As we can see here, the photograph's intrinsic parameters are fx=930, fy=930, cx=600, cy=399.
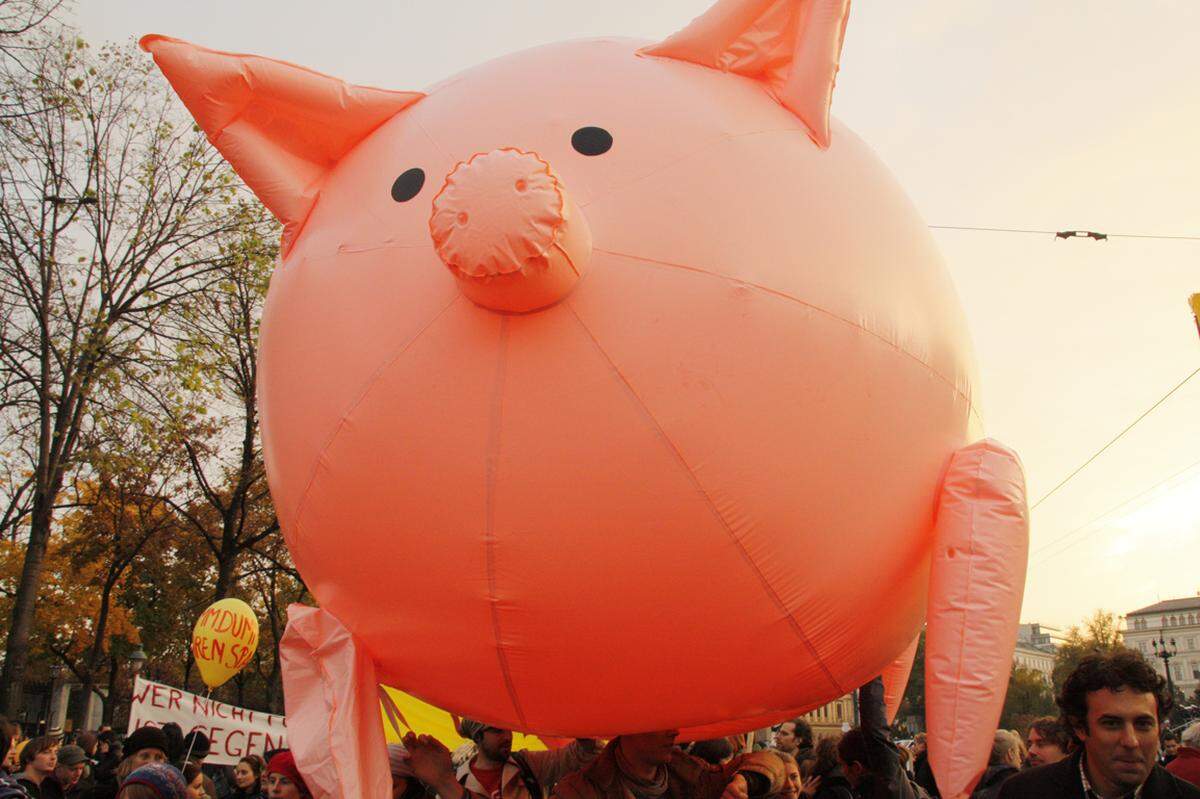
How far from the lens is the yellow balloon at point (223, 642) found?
12.0 metres

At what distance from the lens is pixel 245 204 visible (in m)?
18.5

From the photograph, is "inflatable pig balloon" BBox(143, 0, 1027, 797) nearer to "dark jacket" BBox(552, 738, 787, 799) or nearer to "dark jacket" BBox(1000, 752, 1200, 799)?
"dark jacket" BBox(1000, 752, 1200, 799)

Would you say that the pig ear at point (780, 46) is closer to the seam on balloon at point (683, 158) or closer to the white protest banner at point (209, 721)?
the seam on balloon at point (683, 158)

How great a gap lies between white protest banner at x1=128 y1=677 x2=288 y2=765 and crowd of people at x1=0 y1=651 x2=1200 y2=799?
3761 millimetres

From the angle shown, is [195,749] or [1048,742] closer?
[1048,742]

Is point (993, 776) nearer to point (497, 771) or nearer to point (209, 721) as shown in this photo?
point (497, 771)

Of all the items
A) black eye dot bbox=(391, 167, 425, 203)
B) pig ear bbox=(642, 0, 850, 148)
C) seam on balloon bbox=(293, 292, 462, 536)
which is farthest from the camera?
pig ear bbox=(642, 0, 850, 148)

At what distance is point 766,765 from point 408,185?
3.41 m

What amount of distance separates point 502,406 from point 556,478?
318mm

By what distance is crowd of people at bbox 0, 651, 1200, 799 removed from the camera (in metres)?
3.31

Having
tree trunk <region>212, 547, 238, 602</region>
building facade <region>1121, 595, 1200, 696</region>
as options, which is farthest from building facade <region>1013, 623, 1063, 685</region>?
tree trunk <region>212, 547, 238, 602</region>

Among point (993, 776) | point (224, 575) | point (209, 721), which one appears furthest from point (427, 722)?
point (224, 575)

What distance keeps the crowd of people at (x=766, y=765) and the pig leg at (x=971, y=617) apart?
0.69ft

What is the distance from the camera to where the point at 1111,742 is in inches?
130
